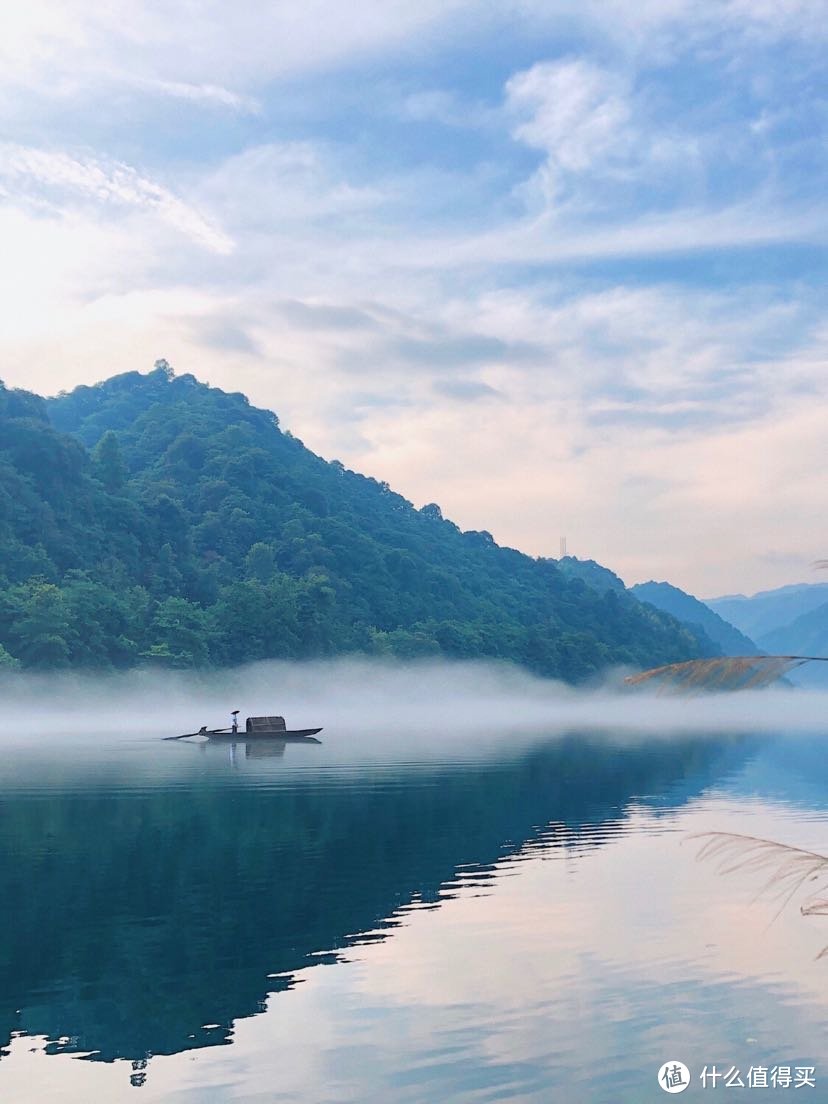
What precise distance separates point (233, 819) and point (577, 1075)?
3129 centimetres

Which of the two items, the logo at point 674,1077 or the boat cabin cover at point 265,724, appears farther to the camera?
the boat cabin cover at point 265,724

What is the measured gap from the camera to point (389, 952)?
24906 millimetres

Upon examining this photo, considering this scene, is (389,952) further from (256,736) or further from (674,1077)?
(256,736)

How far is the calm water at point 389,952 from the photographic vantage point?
1770 cm

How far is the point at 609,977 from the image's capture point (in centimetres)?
2305

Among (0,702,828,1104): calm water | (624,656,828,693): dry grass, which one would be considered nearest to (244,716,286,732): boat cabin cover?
(0,702,828,1104): calm water

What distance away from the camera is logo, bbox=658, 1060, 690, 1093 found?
16.8 meters

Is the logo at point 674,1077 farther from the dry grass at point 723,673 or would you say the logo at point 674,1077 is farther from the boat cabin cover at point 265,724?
the boat cabin cover at point 265,724

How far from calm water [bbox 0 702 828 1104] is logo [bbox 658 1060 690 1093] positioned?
0.64ft

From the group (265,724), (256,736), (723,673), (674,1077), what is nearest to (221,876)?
(674,1077)

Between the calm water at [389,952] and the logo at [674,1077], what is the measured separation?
0.64 feet

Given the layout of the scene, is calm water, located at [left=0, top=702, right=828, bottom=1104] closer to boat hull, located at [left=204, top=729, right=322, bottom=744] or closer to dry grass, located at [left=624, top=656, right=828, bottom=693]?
dry grass, located at [left=624, top=656, right=828, bottom=693]

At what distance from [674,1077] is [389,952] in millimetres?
8954

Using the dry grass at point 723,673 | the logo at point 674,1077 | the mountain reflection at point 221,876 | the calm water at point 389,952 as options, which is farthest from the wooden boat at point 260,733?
the dry grass at point 723,673
